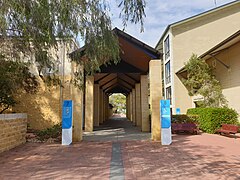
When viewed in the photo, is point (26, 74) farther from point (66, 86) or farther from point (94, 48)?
point (94, 48)

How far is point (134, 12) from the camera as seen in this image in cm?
574

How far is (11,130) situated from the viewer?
29.1 ft

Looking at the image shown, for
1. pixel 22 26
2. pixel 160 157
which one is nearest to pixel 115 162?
pixel 160 157

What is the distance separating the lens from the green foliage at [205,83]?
17000 millimetres

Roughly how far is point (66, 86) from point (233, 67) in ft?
36.9

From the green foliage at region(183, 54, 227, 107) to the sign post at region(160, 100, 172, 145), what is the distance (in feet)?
26.8

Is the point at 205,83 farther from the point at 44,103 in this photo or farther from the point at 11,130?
the point at 11,130

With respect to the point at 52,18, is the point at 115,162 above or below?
below

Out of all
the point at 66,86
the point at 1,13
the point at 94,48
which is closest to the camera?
the point at 1,13

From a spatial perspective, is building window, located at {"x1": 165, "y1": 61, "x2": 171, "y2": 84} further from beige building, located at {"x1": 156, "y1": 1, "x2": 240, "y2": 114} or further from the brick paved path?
the brick paved path

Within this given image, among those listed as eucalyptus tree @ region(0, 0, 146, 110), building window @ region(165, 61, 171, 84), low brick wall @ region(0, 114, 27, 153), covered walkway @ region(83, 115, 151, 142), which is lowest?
covered walkway @ region(83, 115, 151, 142)

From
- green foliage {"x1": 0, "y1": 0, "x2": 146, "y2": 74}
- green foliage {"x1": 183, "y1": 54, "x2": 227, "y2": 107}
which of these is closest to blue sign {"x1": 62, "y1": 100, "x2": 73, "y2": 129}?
green foliage {"x1": 0, "y1": 0, "x2": 146, "y2": 74}

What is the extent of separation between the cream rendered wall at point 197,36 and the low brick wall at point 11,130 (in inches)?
664

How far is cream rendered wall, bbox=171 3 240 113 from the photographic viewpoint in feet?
78.2
